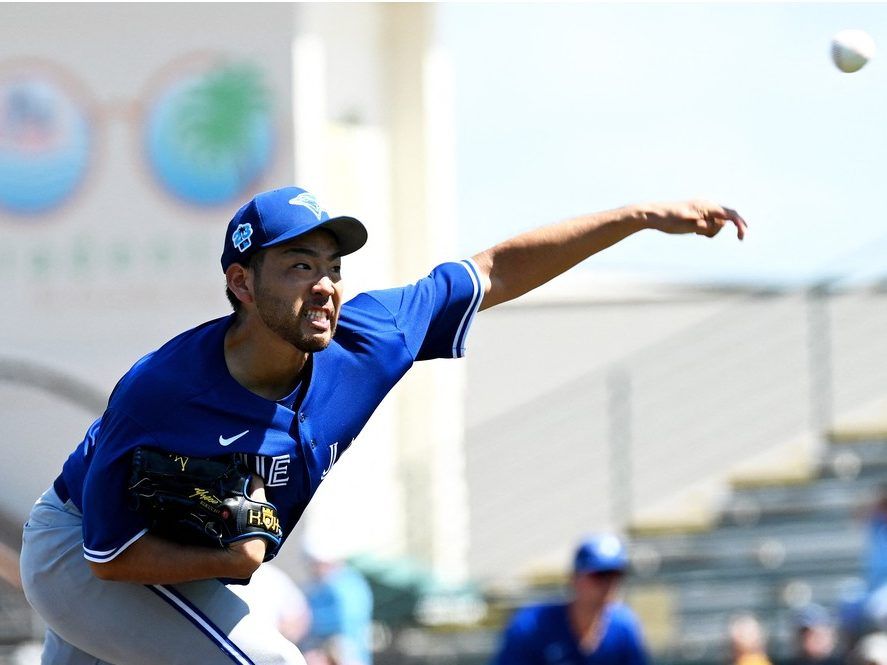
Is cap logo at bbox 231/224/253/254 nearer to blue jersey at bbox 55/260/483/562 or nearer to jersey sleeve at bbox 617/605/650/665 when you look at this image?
blue jersey at bbox 55/260/483/562

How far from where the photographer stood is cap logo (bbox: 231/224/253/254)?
4176 millimetres

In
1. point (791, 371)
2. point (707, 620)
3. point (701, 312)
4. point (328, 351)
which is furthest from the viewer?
point (701, 312)

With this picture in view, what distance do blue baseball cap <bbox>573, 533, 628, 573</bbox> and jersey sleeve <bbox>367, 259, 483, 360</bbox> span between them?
279cm

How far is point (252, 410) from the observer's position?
415 centimetres

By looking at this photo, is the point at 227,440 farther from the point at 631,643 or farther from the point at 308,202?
the point at 631,643

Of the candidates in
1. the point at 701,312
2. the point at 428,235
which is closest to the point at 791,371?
the point at 701,312

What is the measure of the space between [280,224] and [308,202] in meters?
0.12

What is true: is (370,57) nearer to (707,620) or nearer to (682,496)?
(682,496)

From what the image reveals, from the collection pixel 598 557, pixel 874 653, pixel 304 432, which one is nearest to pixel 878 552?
pixel 874 653

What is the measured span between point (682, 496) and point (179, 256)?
5.09 m

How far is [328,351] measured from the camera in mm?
4438

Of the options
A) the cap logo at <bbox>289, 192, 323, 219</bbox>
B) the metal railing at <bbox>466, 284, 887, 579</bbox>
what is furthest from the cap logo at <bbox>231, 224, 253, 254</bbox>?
the metal railing at <bbox>466, 284, 887, 579</bbox>

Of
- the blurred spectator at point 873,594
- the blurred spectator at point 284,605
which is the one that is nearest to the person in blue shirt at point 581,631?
the blurred spectator at point 284,605

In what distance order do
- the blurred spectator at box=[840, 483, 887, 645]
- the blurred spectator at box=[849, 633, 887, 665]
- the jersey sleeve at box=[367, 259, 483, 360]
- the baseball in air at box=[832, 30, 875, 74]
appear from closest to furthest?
the jersey sleeve at box=[367, 259, 483, 360] → the baseball in air at box=[832, 30, 875, 74] → the blurred spectator at box=[849, 633, 887, 665] → the blurred spectator at box=[840, 483, 887, 645]
